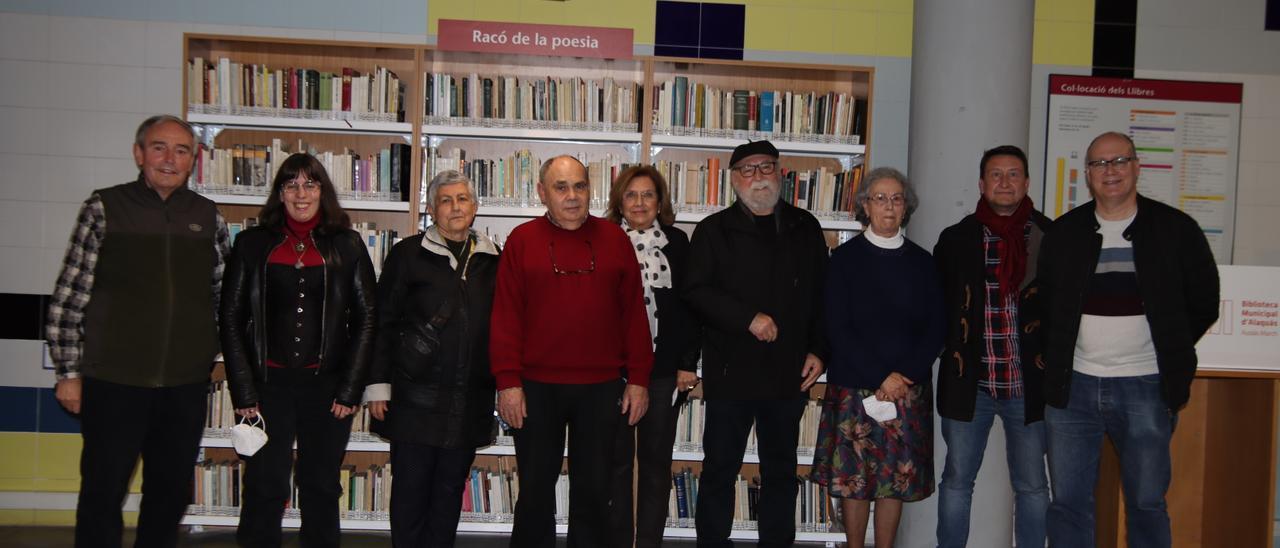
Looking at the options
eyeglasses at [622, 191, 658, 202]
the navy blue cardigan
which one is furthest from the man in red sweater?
the navy blue cardigan

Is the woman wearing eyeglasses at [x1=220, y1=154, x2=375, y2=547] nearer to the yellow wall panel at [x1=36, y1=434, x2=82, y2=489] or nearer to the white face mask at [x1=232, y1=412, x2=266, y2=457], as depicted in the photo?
the white face mask at [x1=232, y1=412, x2=266, y2=457]

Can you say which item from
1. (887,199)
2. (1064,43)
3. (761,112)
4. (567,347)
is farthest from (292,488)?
(1064,43)

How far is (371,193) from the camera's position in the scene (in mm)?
4496

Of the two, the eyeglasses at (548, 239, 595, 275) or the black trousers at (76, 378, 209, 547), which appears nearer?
the black trousers at (76, 378, 209, 547)

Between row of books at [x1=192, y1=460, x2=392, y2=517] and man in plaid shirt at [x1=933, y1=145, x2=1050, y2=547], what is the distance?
2650mm

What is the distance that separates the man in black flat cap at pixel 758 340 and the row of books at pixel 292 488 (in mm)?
1735

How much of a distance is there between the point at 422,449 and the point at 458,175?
104 centimetres

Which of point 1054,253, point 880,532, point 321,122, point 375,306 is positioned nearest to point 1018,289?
point 1054,253

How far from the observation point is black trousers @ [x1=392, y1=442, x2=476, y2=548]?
10.8ft

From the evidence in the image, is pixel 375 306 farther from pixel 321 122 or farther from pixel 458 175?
pixel 321 122

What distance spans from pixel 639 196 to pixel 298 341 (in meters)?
1.47

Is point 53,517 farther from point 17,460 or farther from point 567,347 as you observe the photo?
point 567,347

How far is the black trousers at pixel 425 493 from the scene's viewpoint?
3.29m

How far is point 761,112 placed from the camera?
15.4 feet
